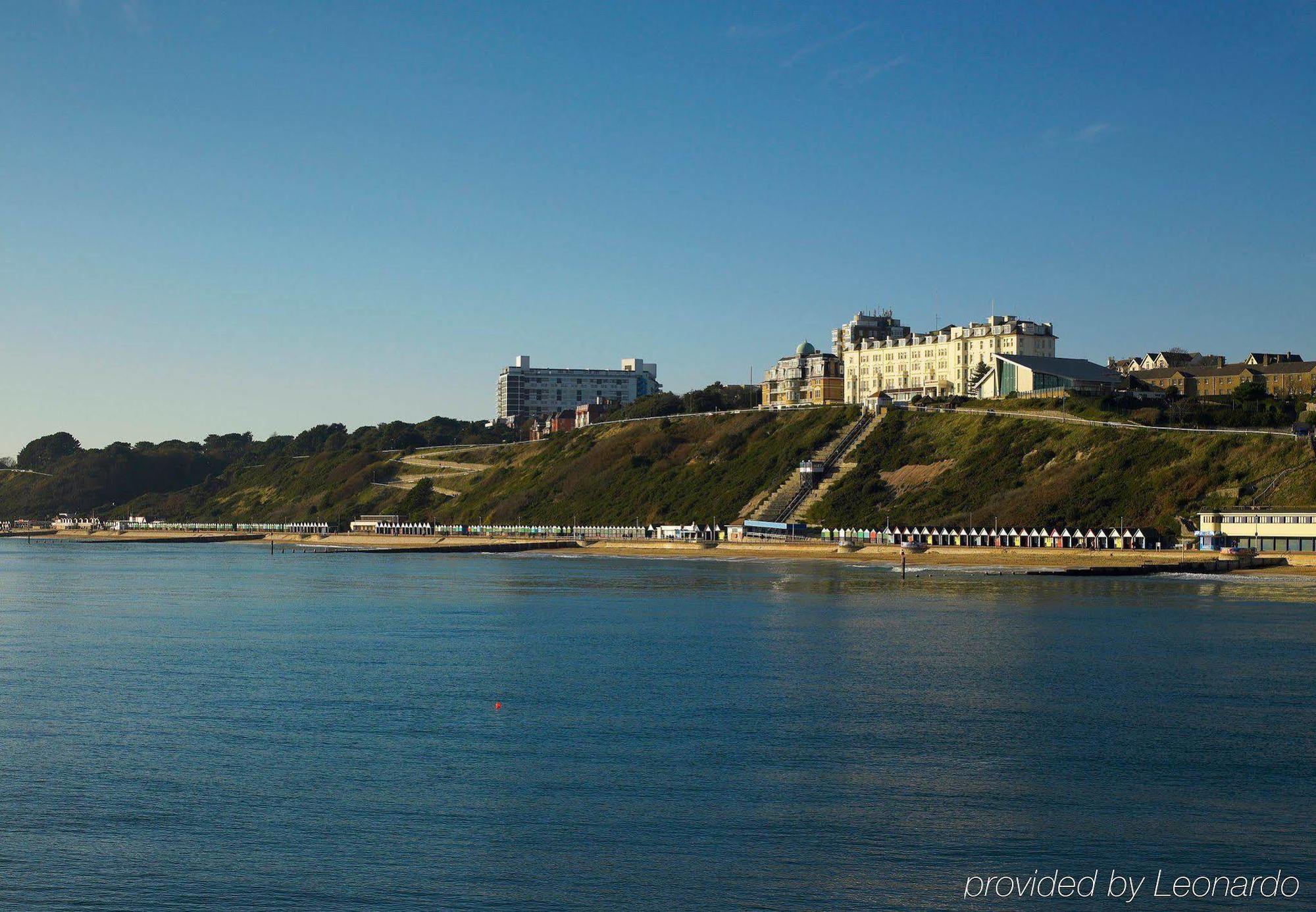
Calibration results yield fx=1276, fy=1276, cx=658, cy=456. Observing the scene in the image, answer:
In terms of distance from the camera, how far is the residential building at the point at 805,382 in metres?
188

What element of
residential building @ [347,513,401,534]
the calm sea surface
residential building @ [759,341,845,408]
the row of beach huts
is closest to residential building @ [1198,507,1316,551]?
the row of beach huts

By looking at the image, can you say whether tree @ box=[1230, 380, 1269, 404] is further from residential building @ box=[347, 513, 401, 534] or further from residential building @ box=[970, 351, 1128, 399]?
residential building @ box=[347, 513, 401, 534]

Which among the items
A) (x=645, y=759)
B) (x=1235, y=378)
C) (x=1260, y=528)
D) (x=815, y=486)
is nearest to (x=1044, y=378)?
(x=1235, y=378)

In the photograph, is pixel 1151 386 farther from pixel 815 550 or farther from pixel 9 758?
pixel 9 758

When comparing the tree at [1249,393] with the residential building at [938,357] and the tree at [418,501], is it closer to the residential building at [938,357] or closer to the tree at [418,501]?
the residential building at [938,357]

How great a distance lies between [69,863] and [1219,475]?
96.9 meters

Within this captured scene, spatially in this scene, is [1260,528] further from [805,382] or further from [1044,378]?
[805,382]

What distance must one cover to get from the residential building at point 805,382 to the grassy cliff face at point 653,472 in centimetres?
1736

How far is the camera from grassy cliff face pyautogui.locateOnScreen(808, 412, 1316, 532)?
3920 inches

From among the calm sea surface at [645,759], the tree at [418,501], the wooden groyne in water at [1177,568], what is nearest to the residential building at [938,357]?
the tree at [418,501]

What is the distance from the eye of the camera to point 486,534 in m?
160

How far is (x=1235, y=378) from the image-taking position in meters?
144

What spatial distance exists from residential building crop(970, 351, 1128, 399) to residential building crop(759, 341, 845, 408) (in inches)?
1300

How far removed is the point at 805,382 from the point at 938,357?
79.2ft
